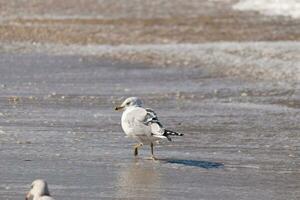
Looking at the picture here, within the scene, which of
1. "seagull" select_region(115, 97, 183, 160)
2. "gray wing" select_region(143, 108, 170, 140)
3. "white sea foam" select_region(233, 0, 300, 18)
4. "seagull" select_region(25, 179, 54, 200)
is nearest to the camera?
"seagull" select_region(25, 179, 54, 200)

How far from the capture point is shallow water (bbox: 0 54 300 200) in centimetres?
859

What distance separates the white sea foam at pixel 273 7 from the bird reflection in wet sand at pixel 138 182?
66.2 feet

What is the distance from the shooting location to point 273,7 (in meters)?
32.0

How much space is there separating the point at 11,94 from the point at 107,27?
1205cm

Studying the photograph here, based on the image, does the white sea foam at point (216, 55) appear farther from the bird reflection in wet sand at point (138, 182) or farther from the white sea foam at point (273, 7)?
the white sea foam at point (273, 7)

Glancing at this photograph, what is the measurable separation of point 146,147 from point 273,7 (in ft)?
71.7

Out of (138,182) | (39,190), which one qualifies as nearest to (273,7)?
(138,182)

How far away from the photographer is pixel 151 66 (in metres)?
18.7

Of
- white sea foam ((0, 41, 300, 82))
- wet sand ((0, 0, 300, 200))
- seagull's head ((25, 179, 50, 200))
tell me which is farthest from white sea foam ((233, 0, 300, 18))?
seagull's head ((25, 179, 50, 200))

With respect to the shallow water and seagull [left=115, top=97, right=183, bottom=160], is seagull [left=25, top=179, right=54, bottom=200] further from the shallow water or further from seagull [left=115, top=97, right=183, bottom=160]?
seagull [left=115, top=97, right=183, bottom=160]

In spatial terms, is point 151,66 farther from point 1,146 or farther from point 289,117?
point 1,146

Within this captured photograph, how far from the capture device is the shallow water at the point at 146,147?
859cm

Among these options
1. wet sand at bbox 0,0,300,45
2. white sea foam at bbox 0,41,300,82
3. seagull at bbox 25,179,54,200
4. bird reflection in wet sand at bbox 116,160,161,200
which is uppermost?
wet sand at bbox 0,0,300,45

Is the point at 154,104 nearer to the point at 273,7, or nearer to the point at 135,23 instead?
the point at 135,23
